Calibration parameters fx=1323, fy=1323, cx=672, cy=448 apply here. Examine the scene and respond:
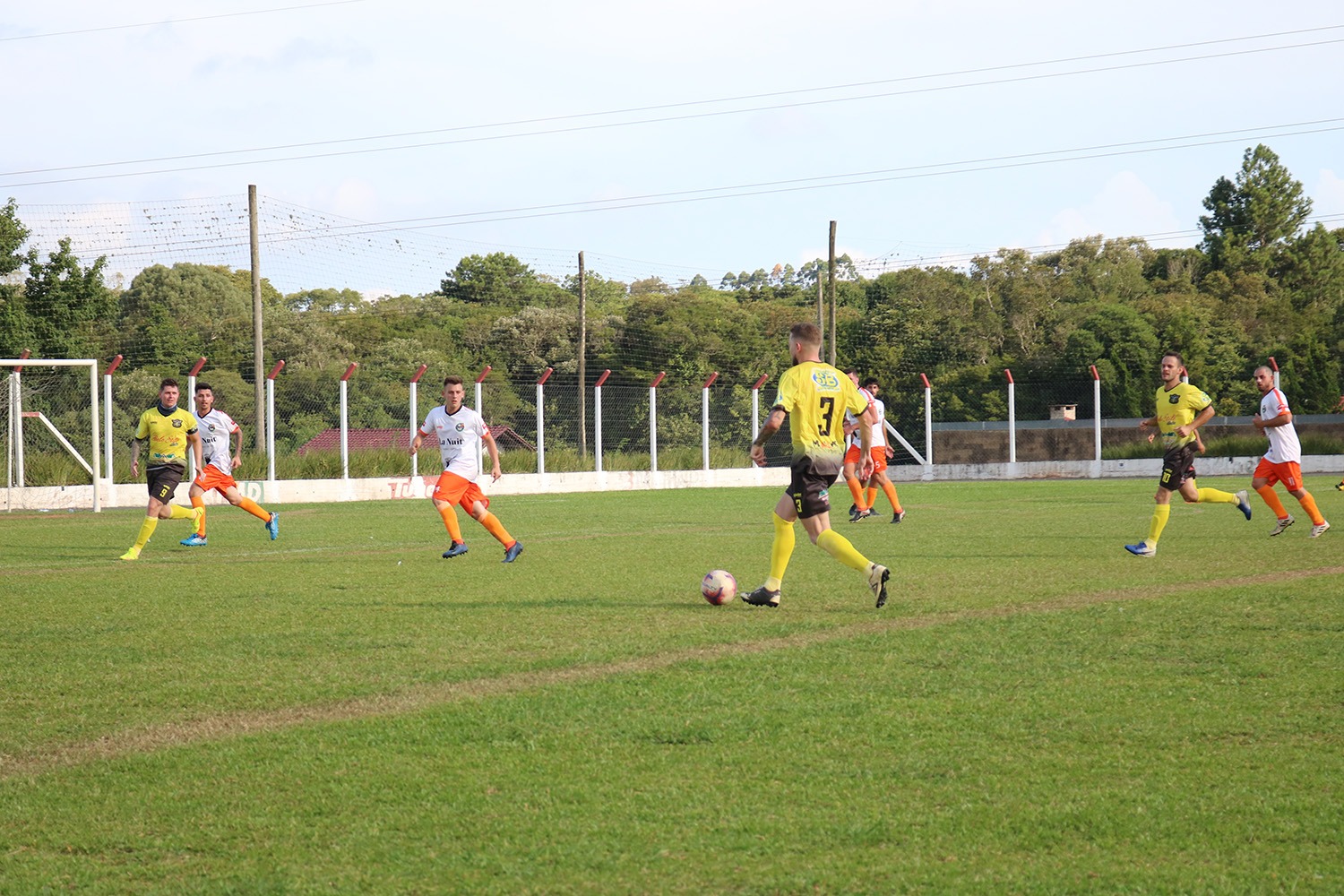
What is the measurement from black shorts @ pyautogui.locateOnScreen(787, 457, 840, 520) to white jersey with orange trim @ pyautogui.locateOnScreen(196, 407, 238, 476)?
960cm

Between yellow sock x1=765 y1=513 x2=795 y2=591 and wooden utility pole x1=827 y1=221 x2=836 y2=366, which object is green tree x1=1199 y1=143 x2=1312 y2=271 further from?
yellow sock x1=765 y1=513 x2=795 y2=591

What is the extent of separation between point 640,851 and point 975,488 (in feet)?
93.7

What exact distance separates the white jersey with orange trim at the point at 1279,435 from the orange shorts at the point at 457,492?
870cm

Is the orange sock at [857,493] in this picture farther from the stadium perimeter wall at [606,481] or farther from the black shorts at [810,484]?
the stadium perimeter wall at [606,481]

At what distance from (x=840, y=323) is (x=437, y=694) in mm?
58330

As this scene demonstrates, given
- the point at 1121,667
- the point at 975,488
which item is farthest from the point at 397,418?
the point at 1121,667

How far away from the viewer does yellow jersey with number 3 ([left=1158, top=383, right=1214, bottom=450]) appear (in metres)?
13.0

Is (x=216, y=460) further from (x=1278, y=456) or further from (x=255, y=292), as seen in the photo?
(x=255, y=292)

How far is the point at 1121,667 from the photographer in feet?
20.9

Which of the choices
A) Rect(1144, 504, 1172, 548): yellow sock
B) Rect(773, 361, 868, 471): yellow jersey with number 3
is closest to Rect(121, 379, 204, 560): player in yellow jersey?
Rect(773, 361, 868, 471): yellow jersey with number 3

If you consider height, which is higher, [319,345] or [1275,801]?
[319,345]

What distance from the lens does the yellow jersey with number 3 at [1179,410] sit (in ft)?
42.5

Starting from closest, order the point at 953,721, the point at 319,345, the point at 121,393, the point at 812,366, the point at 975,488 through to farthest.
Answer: the point at 953,721, the point at 812,366, the point at 121,393, the point at 975,488, the point at 319,345

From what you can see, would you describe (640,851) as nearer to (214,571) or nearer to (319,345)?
(214,571)
